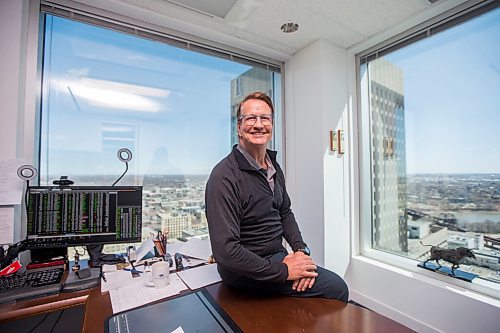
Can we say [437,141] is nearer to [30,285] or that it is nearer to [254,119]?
[254,119]

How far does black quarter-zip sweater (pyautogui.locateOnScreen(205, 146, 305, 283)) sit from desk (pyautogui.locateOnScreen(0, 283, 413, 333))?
109 millimetres

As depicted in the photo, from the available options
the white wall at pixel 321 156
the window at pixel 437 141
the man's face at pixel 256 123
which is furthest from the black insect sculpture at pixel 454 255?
the man's face at pixel 256 123

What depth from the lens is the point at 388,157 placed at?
218cm

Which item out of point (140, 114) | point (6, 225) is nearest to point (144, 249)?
point (6, 225)

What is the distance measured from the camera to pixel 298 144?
8.05 ft

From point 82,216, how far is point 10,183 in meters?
0.43

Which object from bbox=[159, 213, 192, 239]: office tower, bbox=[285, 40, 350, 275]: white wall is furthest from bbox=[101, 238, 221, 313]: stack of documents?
bbox=[285, 40, 350, 275]: white wall

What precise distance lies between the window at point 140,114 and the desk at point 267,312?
0.88m

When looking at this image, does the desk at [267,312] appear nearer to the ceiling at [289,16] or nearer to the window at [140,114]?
the window at [140,114]

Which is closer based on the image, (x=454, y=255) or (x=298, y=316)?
(x=298, y=316)

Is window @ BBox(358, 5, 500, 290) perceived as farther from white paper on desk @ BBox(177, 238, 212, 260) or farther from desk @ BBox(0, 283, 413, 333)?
white paper on desk @ BBox(177, 238, 212, 260)

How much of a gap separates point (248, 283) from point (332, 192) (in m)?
1.37

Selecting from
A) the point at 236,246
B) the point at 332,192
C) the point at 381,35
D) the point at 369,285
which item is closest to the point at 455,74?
the point at 381,35

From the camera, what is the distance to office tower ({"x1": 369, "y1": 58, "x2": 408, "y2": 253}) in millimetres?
2088
